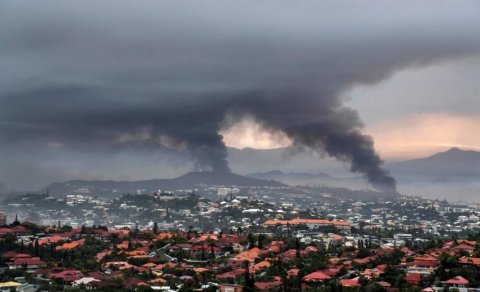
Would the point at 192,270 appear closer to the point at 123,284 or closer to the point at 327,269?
the point at 123,284

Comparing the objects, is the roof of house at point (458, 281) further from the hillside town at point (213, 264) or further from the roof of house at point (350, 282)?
the roof of house at point (350, 282)

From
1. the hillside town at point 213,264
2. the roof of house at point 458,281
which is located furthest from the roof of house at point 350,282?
the roof of house at point 458,281

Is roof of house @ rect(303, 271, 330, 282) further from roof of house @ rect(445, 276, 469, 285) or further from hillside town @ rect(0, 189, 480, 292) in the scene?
roof of house @ rect(445, 276, 469, 285)

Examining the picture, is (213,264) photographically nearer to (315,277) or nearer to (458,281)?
(315,277)

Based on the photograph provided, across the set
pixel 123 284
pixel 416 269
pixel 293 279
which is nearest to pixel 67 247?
pixel 123 284

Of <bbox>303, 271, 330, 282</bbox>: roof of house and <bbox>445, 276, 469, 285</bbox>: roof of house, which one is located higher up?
<bbox>445, 276, 469, 285</bbox>: roof of house

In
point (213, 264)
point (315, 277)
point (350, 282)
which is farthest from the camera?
point (213, 264)

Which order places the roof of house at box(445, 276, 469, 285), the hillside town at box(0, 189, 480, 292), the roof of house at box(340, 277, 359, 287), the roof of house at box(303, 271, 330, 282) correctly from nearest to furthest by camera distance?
the roof of house at box(445, 276, 469, 285) < the roof of house at box(340, 277, 359, 287) < the hillside town at box(0, 189, 480, 292) < the roof of house at box(303, 271, 330, 282)

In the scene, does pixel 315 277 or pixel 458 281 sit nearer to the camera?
pixel 458 281

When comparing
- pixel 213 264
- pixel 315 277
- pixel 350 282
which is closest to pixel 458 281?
pixel 350 282

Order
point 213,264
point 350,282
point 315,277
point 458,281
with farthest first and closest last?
point 213,264, point 315,277, point 350,282, point 458,281

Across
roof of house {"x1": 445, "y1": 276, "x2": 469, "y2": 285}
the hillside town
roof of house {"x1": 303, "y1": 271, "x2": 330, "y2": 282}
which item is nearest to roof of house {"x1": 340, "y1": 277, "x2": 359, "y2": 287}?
the hillside town
